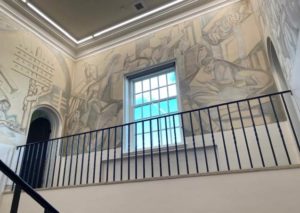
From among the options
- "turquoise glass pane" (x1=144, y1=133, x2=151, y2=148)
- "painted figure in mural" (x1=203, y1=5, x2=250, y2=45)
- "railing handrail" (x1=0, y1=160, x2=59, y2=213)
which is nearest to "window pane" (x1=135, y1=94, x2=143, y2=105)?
"turquoise glass pane" (x1=144, y1=133, x2=151, y2=148)

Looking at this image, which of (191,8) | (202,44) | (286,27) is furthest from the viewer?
(191,8)

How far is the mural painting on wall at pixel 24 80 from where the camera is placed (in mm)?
4883

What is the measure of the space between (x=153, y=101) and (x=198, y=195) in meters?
3.01

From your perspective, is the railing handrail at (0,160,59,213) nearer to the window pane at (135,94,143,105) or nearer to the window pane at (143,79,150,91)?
the window pane at (135,94,143,105)

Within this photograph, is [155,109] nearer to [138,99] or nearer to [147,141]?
[138,99]

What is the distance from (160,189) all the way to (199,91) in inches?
104

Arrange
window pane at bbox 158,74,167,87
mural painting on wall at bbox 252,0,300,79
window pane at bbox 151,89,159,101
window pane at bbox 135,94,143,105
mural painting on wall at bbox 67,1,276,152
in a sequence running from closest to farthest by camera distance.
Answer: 1. mural painting on wall at bbox 252,0,300,79
2. mural painting on wall at bbox 67,1,276,152
3. window pane at bbox 151,89,159,101
4. window pane at bbox 158,74,167,87
5. window pane at bbox 135,94,143,105

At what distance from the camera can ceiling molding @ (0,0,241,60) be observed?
5.57 m

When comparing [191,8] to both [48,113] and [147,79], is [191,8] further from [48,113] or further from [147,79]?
[48,113]

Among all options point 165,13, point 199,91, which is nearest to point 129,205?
point 199,91

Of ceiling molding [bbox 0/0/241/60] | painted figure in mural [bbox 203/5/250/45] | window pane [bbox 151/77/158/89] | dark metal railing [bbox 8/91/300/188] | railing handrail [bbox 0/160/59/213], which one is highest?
ceiling molding [bbox 0/0/241/60]

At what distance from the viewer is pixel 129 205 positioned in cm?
295

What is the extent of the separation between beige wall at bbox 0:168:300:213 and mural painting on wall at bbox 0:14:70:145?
2296 mm

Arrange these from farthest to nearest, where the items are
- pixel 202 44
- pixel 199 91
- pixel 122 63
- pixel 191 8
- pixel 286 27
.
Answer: pixel 122 63 < pixel 191 8 < pixel 202 44 < pixel 199 91 < pixel 286 27
